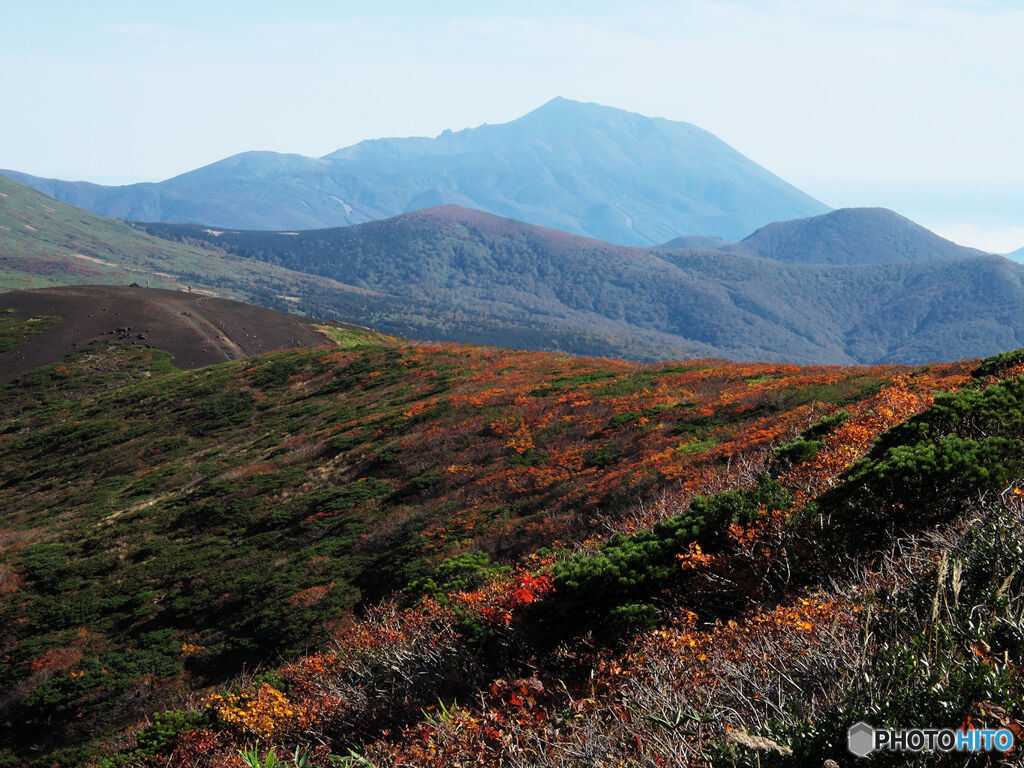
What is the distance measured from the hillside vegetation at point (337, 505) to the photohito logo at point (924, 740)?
11.6 ft

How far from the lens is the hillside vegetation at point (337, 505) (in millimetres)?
15281

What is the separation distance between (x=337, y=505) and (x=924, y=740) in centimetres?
2113

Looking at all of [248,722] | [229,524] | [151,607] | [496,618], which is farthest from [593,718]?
[229,524]

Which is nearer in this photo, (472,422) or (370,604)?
(370,604)

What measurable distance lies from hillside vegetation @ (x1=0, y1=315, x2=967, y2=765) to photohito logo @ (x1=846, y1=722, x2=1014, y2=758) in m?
3.53

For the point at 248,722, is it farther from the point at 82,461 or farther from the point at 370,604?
the point at 82,461

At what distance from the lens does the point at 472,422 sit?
90.3 feet

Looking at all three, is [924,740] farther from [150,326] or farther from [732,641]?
[150,326]

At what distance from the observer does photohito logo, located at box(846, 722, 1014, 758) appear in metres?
3.82

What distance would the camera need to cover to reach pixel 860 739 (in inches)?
164

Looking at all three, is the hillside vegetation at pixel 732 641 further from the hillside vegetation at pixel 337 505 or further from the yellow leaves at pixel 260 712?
the hillside vegetation at pixel 337 505

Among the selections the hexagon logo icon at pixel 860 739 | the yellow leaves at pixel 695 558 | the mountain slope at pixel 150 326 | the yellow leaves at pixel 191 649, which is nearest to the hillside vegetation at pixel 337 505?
the yellow leaves at pixel 191 649

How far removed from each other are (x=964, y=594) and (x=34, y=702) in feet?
63.7

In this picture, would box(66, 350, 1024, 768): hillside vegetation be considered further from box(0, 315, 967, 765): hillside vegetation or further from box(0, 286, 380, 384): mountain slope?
box(0, 286, 380, 384): mountain slope
